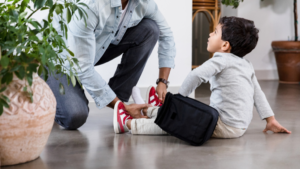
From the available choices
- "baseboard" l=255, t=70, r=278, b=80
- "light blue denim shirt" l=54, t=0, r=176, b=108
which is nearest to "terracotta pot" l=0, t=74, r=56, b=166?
"light blue denim shirt" l=54, t=0, r=176, b=108

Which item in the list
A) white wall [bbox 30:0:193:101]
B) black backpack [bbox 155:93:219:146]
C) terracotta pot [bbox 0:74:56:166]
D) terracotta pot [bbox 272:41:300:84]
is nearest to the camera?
terracotta pot [bbox 0:74:56:166]

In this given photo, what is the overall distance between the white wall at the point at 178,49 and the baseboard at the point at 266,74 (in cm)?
134

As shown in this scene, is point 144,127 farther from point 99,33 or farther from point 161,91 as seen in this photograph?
point 99,33

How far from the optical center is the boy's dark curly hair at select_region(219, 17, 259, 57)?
1.24 meters

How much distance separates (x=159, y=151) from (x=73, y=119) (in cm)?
42

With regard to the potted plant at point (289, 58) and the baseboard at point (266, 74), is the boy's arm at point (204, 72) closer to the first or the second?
the potted plant at point (289, 58)

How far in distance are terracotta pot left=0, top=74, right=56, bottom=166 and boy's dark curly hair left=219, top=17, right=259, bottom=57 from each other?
2.29 feet

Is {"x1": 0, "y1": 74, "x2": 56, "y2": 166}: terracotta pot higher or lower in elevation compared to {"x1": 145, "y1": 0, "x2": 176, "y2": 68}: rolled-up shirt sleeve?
lower

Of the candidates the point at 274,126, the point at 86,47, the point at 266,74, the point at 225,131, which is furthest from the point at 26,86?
the point at 266,74

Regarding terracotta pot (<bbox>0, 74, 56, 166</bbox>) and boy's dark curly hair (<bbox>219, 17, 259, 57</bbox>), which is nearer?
terracotta pot (<bbox>0, 74, 56, 166</bbox>)

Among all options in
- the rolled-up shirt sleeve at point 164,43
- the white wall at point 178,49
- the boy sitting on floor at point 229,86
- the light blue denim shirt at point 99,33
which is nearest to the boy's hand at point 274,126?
the boy sitting on floor at point 229,86

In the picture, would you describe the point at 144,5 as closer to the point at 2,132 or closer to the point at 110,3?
the point at 110,3

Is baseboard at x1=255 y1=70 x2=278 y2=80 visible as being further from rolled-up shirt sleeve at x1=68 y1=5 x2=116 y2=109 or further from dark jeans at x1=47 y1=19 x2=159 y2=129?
rolled-up shirt sleeve at x1=68 y1=5 x2=116 y2=109


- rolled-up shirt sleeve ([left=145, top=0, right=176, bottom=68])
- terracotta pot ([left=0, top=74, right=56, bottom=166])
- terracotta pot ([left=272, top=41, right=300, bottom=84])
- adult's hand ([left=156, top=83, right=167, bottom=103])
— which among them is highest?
rolled-up shirt sleeve ([left=145, top=0, right=176, bottom=68])
